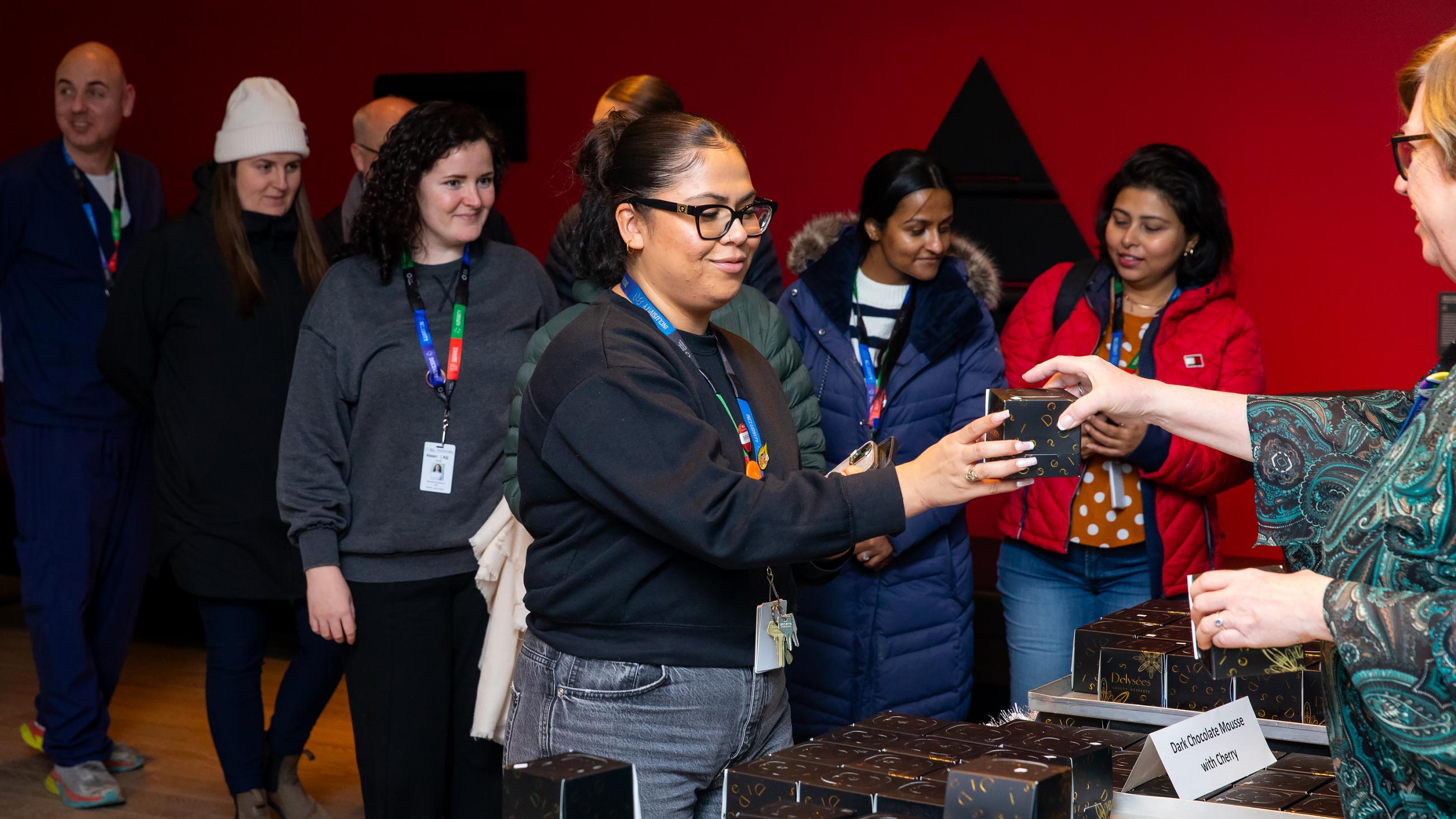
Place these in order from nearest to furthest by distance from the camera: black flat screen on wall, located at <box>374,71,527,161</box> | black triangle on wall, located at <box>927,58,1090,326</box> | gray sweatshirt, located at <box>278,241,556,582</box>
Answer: gray sweatshirt, located at <box>278,241,556,582</box>
black triangle on wall, located at <box>927,58,1090,326</box>
black flat screen on wall, located at <box>374,71,527,161</box>

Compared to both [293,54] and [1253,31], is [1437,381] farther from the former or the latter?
[293,54]

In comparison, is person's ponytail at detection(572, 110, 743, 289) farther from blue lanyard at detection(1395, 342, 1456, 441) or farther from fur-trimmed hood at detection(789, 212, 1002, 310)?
fur-trimmed hood at detection(789, 212, 1002, 310)

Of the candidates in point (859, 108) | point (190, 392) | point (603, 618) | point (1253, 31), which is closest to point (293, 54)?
point (859, 108)

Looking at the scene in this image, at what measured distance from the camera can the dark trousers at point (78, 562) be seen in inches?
157

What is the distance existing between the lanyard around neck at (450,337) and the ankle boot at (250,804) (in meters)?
1.28

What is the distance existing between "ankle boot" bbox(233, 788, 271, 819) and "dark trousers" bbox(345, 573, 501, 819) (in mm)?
740

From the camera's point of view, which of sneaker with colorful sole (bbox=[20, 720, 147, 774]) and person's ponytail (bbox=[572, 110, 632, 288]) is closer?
person's ponytail (bbox=[572, 110, 632, 288])

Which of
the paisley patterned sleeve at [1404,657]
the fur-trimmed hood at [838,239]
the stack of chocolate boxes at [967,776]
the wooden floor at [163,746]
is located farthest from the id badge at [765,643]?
the wooden floor at [163,746]

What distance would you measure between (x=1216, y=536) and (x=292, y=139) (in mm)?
2561

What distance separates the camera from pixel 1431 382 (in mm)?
1618

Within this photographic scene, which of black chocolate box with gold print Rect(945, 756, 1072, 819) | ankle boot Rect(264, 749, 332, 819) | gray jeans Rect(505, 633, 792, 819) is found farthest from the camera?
ankle boot Rect(264, 749, 332, 819)

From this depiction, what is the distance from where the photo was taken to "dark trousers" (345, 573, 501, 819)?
2.94 metres

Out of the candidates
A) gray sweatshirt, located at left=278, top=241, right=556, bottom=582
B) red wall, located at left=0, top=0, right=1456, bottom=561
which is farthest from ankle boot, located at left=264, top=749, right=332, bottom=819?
red wall, located at left=0, top=0, right=1456, bottom=561

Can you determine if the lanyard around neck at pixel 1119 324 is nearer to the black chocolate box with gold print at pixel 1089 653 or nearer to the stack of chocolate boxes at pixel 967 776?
the black chocolate box with gold print at pixel 1089 653
